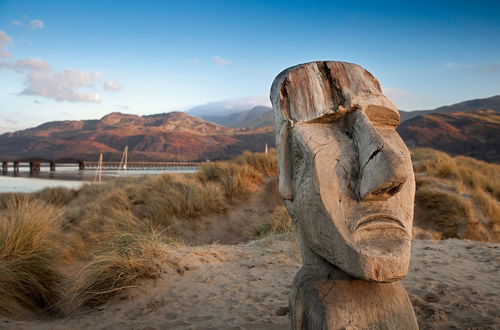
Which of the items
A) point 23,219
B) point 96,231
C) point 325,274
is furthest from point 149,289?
point 96,231

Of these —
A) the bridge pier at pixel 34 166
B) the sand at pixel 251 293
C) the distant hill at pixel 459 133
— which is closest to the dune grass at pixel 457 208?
the sand at pixel 251 293

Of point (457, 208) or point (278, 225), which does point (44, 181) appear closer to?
point (278, 225)

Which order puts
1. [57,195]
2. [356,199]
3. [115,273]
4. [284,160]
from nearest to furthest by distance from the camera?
[356,199] → [284,160] → [115,273] → [57,195]

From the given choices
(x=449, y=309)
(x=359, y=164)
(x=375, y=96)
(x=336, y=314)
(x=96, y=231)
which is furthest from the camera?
(x=96, y=231)

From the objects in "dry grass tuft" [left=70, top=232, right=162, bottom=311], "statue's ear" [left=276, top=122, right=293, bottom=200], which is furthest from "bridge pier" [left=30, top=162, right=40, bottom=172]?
"statue's ear" [left=276, top=122, right=293, bottom=200]

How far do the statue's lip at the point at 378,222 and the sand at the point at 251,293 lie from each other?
2036 mm

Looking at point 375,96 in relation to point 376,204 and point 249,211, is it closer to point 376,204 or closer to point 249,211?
point 376,204

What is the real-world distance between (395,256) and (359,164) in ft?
1.74

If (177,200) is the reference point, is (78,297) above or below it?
below

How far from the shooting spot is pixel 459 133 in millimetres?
36688

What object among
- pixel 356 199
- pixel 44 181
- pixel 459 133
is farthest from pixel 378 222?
pixel 459 133

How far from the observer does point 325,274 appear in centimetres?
204

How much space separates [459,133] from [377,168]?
Answer: 41027mm

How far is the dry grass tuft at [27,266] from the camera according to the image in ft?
14.4
